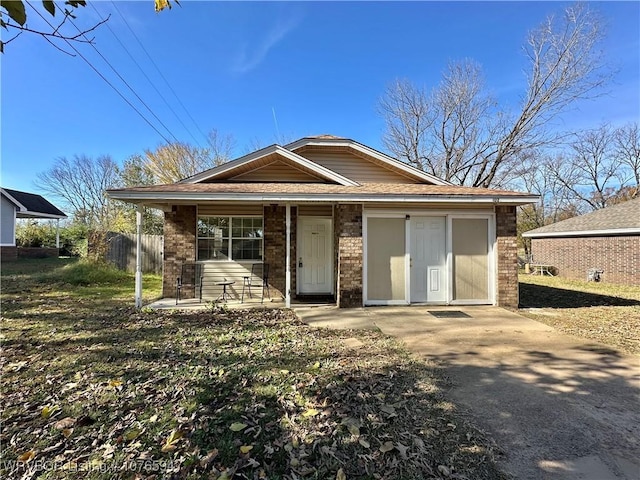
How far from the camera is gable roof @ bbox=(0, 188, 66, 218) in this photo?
20.7 metres

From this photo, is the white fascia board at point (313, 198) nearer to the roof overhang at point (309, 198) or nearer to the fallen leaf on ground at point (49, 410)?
the roof overhang at point (309, 198)

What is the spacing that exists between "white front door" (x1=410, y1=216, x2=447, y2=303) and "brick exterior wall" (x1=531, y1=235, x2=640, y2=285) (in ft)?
38.1

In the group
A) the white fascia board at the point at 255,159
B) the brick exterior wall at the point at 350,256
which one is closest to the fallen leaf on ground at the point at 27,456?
the brick exterior wall at the point at 350,256

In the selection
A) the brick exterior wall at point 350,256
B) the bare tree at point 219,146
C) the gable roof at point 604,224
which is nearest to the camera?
the brick exterior wall at point 350,256

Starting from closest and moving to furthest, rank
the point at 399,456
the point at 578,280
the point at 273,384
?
the point at 399,456
the point at 273,384
the point at 578,280

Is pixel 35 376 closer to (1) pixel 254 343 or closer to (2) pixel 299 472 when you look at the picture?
(1) pixel 254 343

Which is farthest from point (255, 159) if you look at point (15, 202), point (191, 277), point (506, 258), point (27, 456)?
point (15, 202)

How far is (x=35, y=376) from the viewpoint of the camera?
13.0ft

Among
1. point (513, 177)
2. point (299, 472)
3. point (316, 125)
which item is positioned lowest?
point (299, 472)

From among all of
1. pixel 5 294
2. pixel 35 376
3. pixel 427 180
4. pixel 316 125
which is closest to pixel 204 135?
pixel 316 125

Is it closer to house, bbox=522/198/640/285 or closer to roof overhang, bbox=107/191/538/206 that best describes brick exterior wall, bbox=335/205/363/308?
roof overhang, bbox=107/191/538/206

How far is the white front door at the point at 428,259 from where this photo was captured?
28.0ft

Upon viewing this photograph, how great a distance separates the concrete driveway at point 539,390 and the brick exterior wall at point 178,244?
14.1ft

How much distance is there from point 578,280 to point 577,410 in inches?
674
